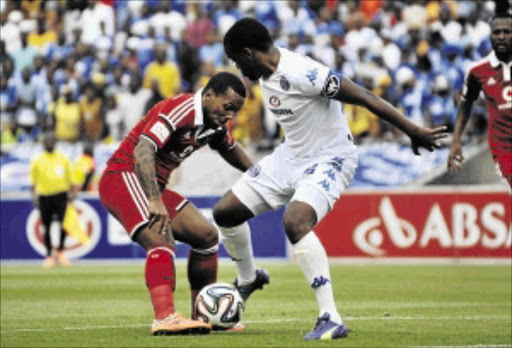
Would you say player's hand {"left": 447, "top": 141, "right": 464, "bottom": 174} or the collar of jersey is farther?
the collar of jersey

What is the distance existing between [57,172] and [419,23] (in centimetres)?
847

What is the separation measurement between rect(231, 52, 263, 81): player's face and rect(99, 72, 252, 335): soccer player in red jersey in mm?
128

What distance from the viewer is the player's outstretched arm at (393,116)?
28.0ft

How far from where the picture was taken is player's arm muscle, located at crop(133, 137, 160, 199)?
866 cm

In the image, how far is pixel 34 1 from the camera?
2811 cm

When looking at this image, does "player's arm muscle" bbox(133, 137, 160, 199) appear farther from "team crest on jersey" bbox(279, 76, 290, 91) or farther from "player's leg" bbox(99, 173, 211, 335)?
"team crest on jersey" bbox(279, 76, 290, 91)

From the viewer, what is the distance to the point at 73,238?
22078 millimetres

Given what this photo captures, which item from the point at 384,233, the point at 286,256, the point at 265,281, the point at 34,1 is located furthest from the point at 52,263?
the point at 265,281

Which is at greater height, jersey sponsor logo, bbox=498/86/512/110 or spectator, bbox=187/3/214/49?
spectator, bbox=187/3/214/49

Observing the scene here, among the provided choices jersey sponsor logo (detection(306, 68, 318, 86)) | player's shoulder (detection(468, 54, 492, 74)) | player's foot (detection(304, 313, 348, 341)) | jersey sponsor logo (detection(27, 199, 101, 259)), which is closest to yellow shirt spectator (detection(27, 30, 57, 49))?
jersey sponsor logo (detection(27, 199, 101, 259))

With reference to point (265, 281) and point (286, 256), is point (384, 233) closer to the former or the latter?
point (286, 256)

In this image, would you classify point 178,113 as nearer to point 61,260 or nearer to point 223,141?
point 223,141

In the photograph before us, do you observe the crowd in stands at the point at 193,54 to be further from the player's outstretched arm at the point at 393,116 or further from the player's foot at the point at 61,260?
the player's outstretched arm at the point at 393,116

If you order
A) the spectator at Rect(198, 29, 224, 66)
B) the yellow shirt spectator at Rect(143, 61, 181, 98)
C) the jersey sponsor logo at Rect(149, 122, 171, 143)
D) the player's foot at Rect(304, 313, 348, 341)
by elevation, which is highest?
the spectator at Rect(198, 29, 224, 66)
